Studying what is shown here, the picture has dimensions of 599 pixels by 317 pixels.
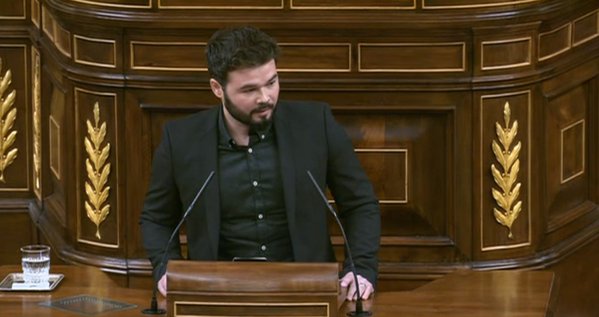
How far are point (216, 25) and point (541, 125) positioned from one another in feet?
4.12

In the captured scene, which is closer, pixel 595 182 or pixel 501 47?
pixel 501 47

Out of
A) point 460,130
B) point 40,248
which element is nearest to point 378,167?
point 460,130

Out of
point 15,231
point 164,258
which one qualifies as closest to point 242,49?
point 164,258

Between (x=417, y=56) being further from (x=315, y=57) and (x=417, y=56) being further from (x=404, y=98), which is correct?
(x=315, y=57)

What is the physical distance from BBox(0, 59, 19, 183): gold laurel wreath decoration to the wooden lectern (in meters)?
2.98

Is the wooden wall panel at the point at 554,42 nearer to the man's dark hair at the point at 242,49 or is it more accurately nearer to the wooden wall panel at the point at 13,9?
the man's dark hair at the point at 242,49

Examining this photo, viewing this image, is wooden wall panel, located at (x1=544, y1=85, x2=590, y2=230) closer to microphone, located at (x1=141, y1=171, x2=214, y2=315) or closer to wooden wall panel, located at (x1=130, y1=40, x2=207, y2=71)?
wooden wall panel, located at (x1=130, y1=40, x2=207, y2=71)

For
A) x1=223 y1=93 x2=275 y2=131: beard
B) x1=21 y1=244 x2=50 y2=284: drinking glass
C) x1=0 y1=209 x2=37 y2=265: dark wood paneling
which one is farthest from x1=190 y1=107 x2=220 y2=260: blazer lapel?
x1=0 y1=209 x2=37 y2=265: dark wood paneling

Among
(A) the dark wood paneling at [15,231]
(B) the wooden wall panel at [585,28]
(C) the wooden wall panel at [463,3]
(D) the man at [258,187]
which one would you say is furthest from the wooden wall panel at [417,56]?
(A) the dark wood paneling at [15,231]

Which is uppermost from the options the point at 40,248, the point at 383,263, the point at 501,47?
the point at 501,47

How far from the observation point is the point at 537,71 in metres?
6.27

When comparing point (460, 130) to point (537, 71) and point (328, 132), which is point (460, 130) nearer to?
point (537, 71)

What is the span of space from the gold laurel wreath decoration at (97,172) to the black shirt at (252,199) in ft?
5.43

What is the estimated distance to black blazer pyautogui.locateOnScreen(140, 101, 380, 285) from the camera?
4809 millimetres
